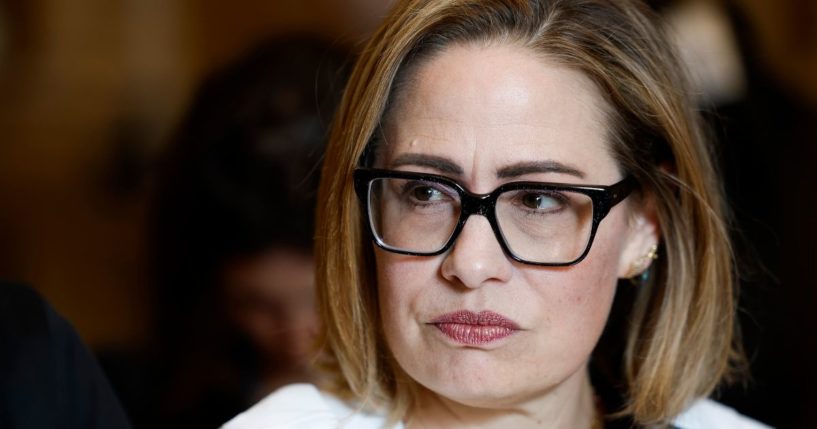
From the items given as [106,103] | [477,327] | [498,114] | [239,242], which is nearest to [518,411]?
[477,327]

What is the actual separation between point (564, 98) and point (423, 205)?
270 mm

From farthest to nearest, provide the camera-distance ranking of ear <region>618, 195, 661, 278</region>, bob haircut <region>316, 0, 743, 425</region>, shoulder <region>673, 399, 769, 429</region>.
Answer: shoulder <region>673, 399, 769, 429</region>
ear <region>618, 195, 661, 278</region>
bob haircut <region>316, 0, 743, 425</region>

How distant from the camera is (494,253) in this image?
69.7 inches

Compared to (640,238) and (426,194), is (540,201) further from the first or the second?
(640,238)

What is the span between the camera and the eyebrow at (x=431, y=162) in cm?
180

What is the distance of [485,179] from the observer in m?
1.78

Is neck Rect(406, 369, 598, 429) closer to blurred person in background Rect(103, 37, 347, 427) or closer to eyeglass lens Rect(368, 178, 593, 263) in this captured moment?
eyeglass lens Rect(368, 178, 593, 263)

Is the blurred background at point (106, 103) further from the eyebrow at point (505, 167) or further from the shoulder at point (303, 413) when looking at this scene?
the eyebrow at point (505, 167)

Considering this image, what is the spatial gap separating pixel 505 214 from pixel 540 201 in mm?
64

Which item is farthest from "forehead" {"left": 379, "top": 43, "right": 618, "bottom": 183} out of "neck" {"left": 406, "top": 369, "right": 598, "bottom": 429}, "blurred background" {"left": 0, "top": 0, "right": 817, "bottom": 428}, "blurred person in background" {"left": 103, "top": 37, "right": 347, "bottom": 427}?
"blurred background" {"left": 0, "top": 0, "right": 817, "bottom": 428}

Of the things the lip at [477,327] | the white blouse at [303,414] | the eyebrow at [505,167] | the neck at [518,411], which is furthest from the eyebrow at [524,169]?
the white blouse at [303,414]

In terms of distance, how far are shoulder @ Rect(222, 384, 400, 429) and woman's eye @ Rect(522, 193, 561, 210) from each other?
47 centimetres

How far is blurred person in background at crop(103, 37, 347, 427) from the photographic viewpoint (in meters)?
2.92

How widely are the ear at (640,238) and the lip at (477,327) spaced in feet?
1.00
